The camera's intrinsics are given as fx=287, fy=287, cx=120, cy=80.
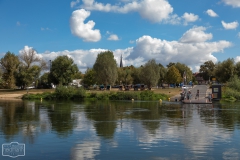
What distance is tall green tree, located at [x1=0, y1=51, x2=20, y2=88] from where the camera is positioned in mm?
85562

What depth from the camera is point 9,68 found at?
3413 inches

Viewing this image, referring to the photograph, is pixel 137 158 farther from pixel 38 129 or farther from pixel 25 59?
pixel 25 59

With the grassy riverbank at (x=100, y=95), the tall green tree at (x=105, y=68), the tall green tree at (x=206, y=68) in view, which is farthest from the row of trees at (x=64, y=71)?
the tall green tree at (x=206, y=68)

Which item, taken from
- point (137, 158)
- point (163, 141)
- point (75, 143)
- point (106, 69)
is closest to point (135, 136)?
point (163, 141)

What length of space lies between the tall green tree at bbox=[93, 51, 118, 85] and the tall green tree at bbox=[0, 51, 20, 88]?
2498cm

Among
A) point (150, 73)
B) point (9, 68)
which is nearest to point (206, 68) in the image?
point (150, 73)

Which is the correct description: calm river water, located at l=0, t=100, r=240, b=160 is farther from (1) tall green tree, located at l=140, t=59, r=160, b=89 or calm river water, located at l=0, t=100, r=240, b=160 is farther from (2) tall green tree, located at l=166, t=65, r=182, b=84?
(2) tall green tree, located at l=166, t=65, r=182, b=84

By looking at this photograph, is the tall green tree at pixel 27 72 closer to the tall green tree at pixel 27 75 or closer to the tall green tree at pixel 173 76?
the tall green tree at pixel 27 75

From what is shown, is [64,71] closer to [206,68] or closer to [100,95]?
[100,95]

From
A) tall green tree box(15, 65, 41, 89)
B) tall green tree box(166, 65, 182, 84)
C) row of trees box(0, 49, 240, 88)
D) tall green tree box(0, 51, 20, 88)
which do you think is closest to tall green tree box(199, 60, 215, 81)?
tall green tree box(166, 65, 182, 84)

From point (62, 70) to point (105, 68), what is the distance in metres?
13.4

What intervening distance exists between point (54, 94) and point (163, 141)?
50812 millimetres

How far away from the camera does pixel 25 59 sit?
8700 centimetres

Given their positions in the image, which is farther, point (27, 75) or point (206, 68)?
point (206, 68)
